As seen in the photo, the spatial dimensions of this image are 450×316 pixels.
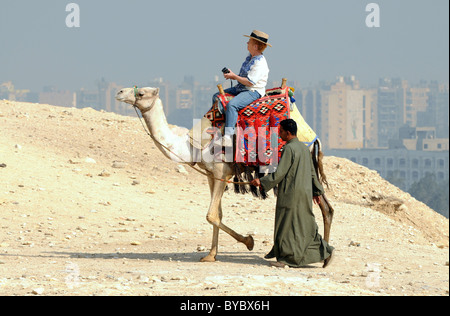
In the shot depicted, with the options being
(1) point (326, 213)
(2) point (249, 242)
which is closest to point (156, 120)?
(2) point (249, 242)

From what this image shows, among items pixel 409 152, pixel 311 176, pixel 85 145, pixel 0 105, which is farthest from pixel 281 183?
pixel 409 152

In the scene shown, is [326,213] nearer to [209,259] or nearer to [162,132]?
[209,259]

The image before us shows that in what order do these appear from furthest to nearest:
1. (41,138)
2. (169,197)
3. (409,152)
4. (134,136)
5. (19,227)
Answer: (409,152) → (134,136) → (41,138) → (169,197) → (19,227)

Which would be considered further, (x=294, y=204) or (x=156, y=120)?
(x=156, y=120)

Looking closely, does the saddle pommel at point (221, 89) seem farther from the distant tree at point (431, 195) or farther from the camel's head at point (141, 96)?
the distant tree at point (431, 195)

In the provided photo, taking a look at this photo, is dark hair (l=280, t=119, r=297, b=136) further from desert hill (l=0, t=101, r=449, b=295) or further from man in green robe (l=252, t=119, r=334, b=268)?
desert hill (l=0, t=101, r=449, b=295)

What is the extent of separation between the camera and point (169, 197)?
1538cm

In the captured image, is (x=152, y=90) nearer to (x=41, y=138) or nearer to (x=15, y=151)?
(x=15, y=151)

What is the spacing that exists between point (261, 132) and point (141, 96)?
1.48 metres

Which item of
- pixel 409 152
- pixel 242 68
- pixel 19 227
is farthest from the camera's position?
pixel 409 152

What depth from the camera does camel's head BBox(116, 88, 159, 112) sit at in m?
8.94

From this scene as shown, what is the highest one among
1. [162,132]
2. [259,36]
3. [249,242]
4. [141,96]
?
[259,36]

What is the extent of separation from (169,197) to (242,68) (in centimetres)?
634

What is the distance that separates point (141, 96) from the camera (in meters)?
9.07
